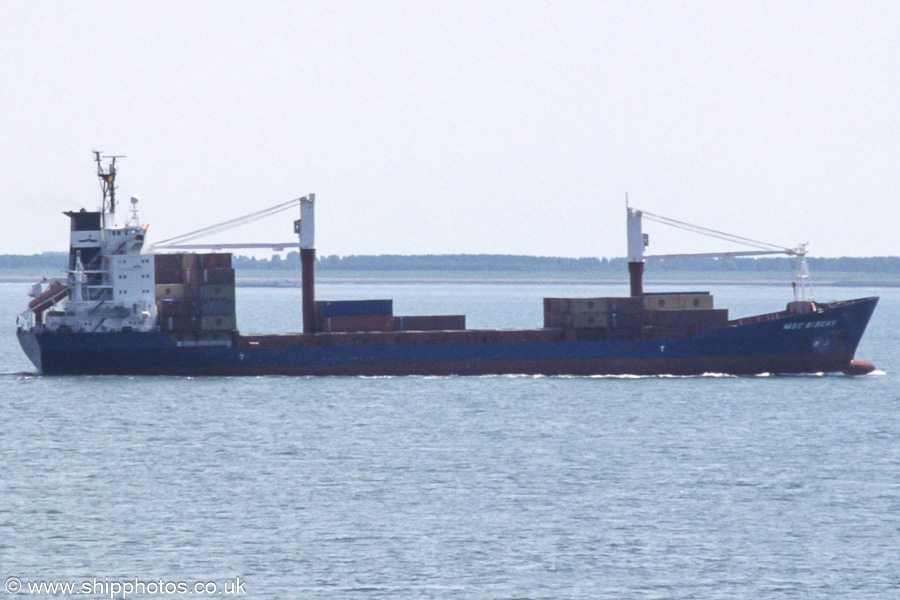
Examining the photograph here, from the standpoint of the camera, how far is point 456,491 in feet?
124

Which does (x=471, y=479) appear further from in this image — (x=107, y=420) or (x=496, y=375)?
(x=496, y=375)

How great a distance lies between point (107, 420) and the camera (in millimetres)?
52781

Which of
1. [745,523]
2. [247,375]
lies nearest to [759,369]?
[247,375]

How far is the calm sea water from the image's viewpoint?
95.5 ft

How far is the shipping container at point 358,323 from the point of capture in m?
67.3

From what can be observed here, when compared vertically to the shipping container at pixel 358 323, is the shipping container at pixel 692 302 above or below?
above

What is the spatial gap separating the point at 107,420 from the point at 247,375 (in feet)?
45.8

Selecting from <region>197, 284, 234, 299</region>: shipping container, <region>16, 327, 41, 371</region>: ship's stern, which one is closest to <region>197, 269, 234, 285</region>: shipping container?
<region>197, 284, 234, 299</region>: shipping container

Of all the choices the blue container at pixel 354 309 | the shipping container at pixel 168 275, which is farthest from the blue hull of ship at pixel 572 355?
the shipping container at pixel 168 275

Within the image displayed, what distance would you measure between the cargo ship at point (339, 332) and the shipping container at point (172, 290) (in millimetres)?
56

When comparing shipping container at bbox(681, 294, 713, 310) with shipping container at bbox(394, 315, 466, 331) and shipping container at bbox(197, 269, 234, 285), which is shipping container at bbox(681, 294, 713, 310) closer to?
shipping container at bbox(394, 315, 466, 331)

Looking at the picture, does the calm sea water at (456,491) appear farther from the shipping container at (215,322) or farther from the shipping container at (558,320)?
the shipping container at (558,320)

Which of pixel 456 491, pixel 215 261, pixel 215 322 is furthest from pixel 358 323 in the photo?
pixel 456 491

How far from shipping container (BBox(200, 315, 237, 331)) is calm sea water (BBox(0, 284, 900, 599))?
375 centimetres
